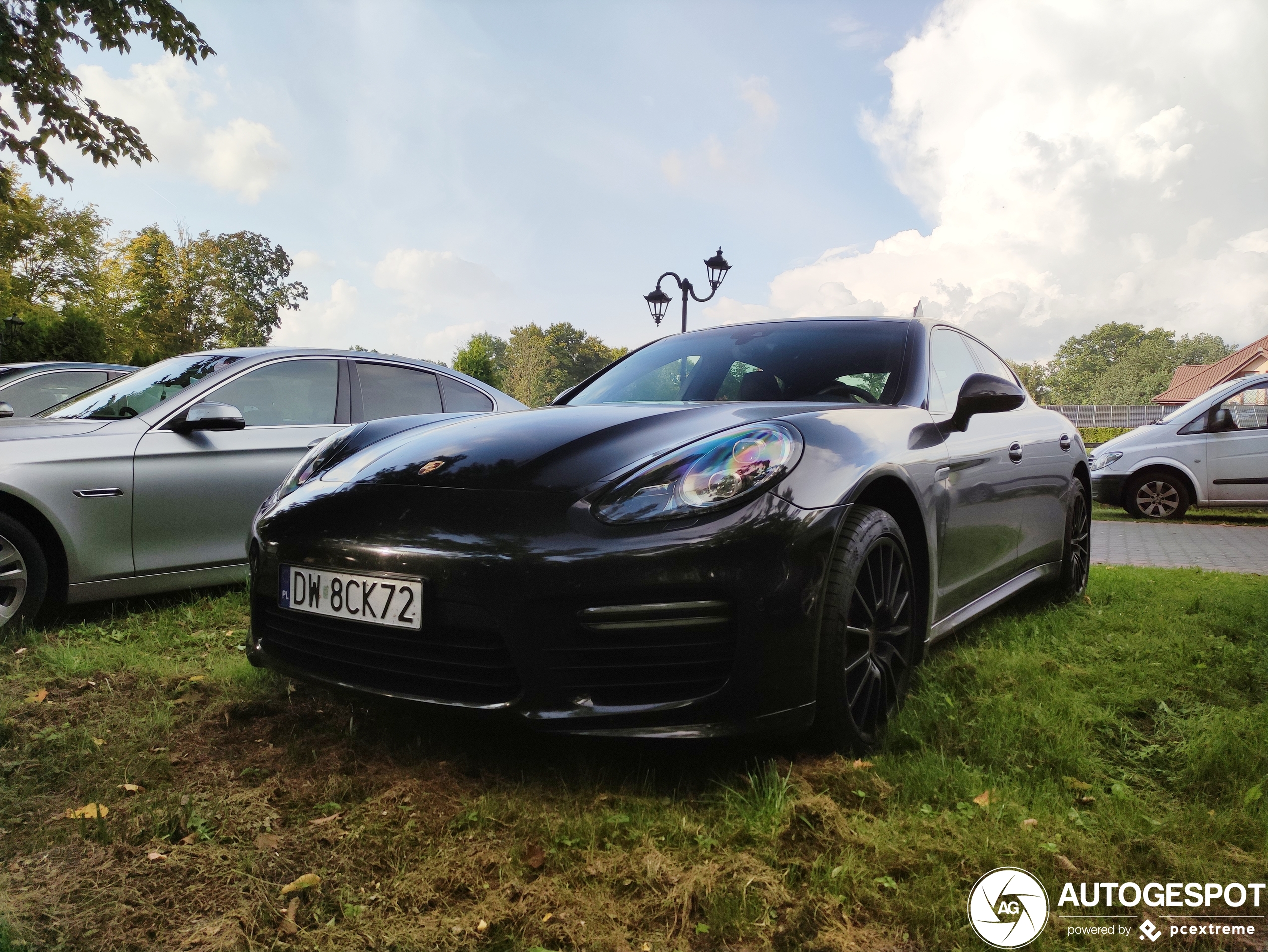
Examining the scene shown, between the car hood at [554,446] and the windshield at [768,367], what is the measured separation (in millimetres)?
439

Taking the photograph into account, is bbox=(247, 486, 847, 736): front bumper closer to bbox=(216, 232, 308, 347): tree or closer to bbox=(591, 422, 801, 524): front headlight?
bbox=(591, 422, 801, 524): front headlight

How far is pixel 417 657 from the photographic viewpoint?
2.31 meters

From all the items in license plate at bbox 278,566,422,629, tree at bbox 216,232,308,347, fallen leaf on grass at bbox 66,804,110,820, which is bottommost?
fallen leaf on grass at bbox 66,804,110,820

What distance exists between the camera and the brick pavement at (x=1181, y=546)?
672 cm

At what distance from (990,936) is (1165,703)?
172cm

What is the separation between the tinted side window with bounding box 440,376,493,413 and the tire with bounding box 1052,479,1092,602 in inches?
133

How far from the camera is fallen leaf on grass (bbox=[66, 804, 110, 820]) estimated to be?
86.9 inches

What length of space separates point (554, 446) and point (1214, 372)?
6765cm

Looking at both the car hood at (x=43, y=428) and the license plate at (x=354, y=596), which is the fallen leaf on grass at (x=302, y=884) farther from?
the car hood at (x=43, y=428)

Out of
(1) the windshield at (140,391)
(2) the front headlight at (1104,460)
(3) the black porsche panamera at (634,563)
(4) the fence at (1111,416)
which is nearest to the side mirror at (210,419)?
(1) the windshield at (140,391)

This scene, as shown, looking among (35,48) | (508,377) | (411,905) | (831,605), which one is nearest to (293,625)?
(411,905)

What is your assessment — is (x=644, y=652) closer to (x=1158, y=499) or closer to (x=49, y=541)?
(x=49, y=541)

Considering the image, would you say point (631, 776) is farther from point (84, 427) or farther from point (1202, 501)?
point (1202, 501)

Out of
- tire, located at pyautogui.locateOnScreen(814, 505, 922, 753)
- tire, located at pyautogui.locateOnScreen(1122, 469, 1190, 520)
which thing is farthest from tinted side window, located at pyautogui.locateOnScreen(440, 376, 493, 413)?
tire, located at pyautogui.locateOnScreen(1122, 469, 1190, 520)
